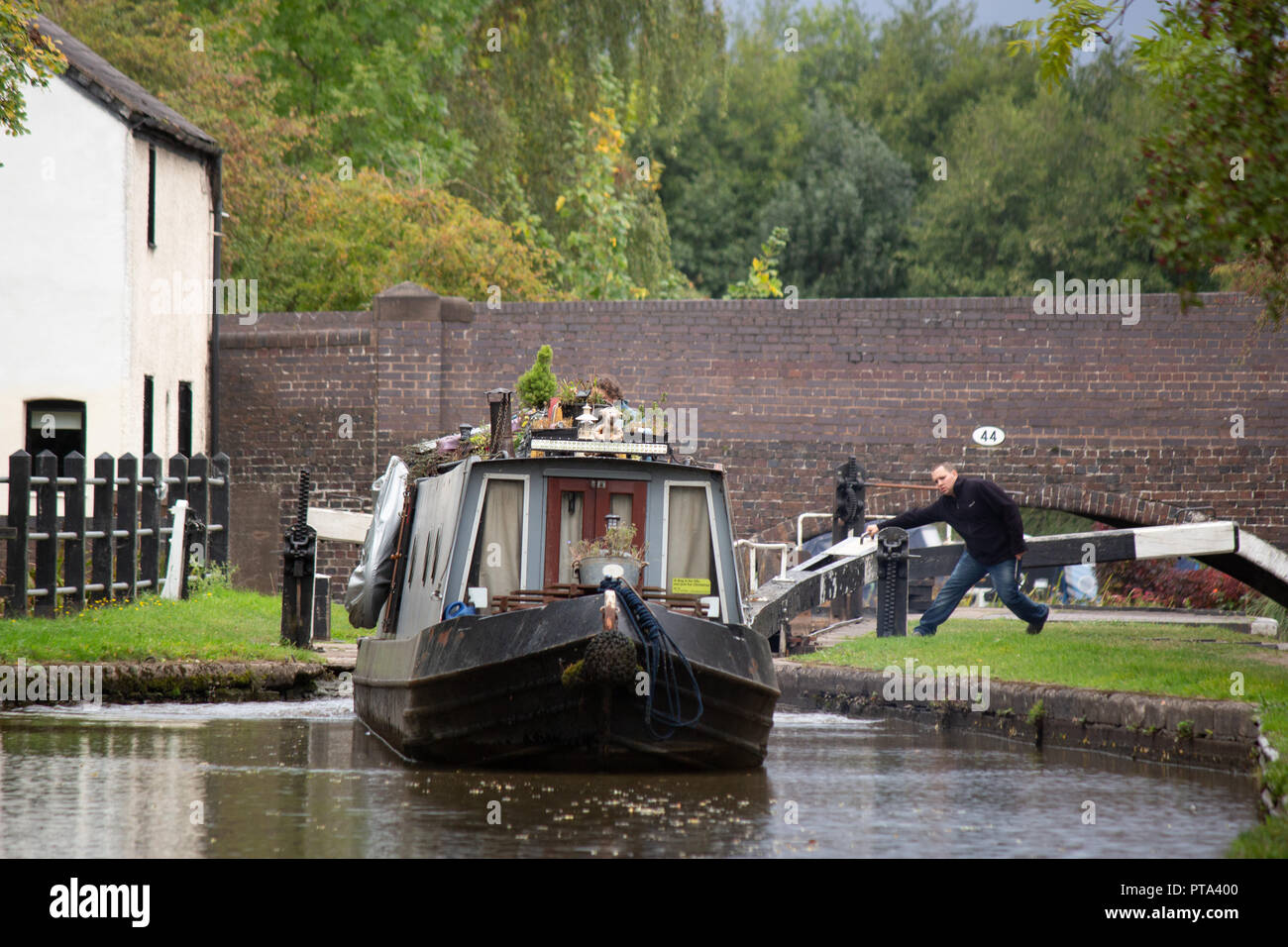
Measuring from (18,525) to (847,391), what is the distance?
35.7 feet

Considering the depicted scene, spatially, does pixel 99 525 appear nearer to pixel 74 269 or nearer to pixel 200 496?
pixel 200 496

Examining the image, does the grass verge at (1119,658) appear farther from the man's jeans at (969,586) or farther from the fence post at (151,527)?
the fence post at (151,527)

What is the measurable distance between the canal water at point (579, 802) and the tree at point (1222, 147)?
2.61 m

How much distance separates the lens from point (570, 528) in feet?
33.1

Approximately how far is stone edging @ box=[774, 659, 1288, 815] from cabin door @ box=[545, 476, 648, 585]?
279 cm

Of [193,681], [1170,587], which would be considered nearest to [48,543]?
[193,681]

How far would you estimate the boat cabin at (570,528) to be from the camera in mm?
9992

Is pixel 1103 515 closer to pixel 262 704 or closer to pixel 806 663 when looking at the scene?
pixel 806 663

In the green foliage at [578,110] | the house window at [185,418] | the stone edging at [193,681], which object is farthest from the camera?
the green foliage at [578,110]

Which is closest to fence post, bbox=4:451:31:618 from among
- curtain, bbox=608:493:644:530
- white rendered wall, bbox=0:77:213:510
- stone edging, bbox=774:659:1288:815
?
curtain, bbox=608:493:644:530

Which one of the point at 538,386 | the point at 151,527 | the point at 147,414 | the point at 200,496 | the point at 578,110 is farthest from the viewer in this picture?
the point at 578,110

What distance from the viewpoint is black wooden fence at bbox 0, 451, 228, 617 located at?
46.3ft

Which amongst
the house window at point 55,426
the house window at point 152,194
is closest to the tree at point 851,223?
the house window at point 152,194

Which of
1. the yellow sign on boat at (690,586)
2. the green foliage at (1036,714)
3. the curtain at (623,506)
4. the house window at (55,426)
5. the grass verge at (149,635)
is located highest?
the house window at (55,426)
